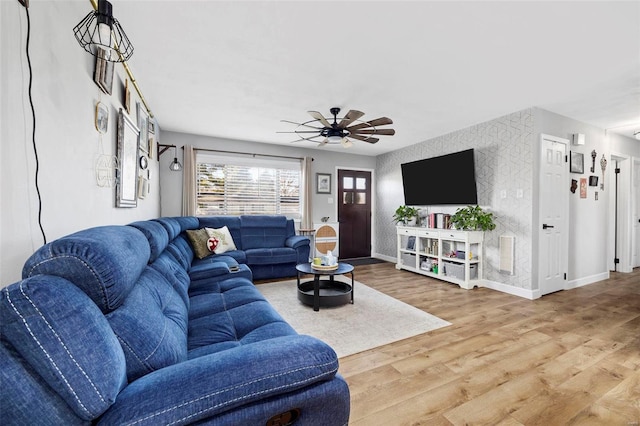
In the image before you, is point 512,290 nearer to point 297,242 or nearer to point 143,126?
point 297,242

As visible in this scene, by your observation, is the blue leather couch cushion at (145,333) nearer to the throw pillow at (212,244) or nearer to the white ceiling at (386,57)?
the white ceiling at (386,57)

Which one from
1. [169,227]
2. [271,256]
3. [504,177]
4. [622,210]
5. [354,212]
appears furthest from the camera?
[354,212]

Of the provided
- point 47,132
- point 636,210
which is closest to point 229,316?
point 47,132

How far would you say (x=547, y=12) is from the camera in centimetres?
184

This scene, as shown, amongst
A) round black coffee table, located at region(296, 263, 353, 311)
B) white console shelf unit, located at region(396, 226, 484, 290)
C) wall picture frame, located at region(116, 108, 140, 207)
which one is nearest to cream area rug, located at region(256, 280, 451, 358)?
round black coffee table, located at region(296, 263, 353, 311)

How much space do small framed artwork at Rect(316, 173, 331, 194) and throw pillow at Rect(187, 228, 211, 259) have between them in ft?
8.83

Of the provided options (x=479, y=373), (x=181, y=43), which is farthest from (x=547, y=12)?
(x=181, y=43)

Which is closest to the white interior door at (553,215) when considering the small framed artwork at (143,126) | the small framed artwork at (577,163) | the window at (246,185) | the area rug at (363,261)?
the small framed artwork at (577,163)

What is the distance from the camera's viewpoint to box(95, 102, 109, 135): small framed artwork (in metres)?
1.79

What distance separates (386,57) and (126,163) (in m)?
2.47

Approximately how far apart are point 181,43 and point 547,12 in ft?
8.80

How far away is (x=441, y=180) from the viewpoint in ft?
15.3

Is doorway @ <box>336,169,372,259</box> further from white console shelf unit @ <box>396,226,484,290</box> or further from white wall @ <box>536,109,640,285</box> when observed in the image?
white wall @ <box>536,109,640,285</box>

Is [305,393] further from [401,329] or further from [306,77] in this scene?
[306,77]
